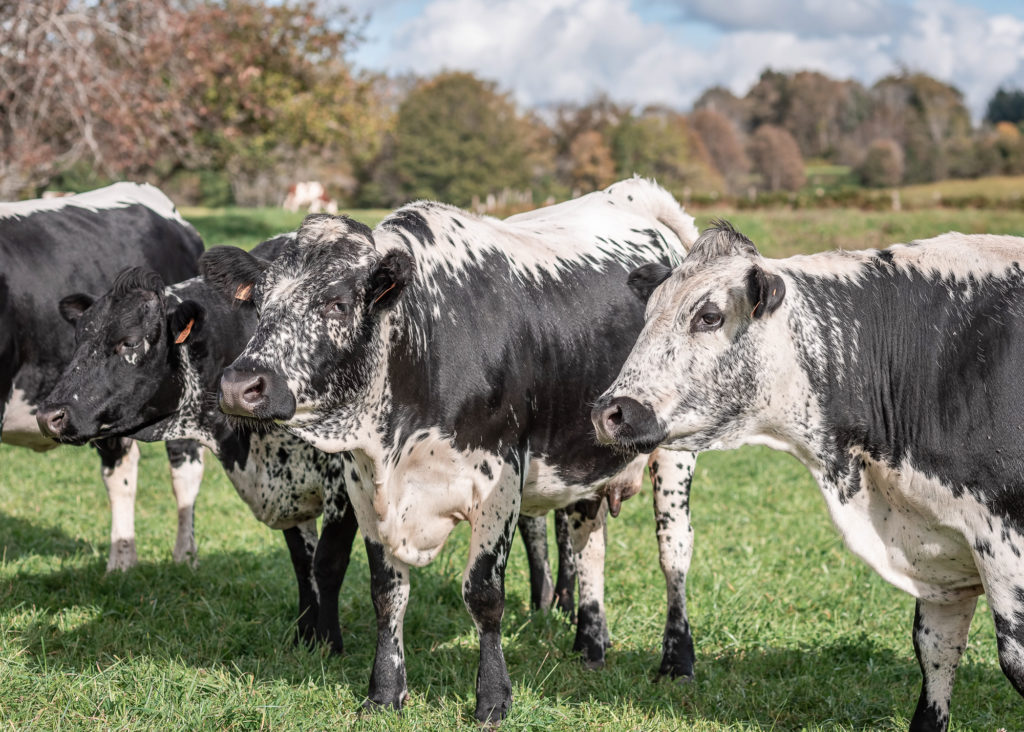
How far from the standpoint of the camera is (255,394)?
3771 millimetres

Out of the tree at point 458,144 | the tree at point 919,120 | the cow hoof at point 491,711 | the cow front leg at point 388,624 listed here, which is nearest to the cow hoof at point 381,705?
the cow front leg at point 388,624

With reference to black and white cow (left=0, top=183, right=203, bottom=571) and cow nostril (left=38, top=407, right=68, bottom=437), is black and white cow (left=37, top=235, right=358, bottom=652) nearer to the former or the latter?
cow nostril (left=38, top=407, right=68, bottom=437)

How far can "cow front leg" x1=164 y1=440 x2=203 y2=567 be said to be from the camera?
709 cm

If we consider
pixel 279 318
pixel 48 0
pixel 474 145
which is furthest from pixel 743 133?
pixel 279 318

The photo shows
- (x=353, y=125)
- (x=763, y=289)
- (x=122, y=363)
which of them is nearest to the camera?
(x=763, y=289)

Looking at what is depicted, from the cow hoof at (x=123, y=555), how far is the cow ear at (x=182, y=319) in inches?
88.0

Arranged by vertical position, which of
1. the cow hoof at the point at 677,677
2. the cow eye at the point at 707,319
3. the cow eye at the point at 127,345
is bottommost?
the cow hoof at the point at 677,677

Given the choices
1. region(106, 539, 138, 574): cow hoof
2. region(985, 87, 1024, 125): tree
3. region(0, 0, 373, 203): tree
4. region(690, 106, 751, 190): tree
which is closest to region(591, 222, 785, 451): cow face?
region(106, 539, 138, 574): cow hoof

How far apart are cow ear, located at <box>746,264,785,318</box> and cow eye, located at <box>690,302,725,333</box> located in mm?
118

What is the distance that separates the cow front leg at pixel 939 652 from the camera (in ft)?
13.7

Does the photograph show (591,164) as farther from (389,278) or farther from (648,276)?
(389,278)

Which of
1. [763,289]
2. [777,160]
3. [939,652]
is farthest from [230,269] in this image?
[777,160]

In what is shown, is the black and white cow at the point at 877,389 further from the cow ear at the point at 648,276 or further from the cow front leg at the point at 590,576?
the cow front leg at the point at 590,576

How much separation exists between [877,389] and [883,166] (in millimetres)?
95821
